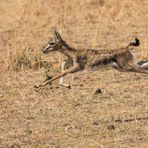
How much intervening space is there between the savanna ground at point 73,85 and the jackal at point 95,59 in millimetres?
306

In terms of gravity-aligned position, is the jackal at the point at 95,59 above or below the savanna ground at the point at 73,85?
above

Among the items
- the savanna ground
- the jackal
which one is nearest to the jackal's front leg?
the jackal

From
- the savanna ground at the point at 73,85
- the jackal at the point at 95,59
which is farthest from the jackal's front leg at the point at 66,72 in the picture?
the savanna ground at the point at 73,85

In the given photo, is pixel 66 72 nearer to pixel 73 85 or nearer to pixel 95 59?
pixel 95 59

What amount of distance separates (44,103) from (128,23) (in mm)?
6566

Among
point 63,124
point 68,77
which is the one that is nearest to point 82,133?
point 63,124

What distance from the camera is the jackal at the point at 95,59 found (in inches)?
420

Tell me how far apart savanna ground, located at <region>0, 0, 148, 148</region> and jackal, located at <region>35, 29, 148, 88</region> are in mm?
306

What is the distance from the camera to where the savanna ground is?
29.0 ft

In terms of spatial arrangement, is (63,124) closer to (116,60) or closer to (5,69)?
(116,60)

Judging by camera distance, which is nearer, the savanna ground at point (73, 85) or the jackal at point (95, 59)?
the savanna ground at point (73, 85)

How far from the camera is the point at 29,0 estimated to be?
17.5 metres

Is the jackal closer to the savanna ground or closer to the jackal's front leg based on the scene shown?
the jackal's front leg

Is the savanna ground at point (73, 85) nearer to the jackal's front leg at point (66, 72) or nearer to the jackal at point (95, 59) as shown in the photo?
the jackal's front leg at point (66, 72)
